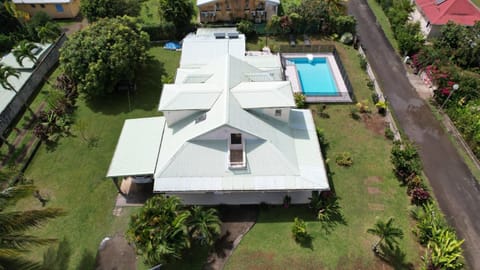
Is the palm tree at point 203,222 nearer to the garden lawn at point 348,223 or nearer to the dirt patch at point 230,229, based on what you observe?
the dirt patch at point 230,229

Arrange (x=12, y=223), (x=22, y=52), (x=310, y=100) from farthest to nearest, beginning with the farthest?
1. (x=310, y=100)
2. (x=22, y=52)
3. (x=12, y=223)

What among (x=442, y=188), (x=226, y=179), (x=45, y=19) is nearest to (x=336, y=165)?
(x=442, y=188)

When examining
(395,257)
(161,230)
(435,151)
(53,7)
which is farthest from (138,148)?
(53,7)

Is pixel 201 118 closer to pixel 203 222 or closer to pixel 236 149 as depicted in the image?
pixel 236 149

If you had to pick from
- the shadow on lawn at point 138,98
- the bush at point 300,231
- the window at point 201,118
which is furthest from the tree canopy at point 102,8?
the bush at point 300,231

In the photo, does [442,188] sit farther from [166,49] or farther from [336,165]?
[166,49]

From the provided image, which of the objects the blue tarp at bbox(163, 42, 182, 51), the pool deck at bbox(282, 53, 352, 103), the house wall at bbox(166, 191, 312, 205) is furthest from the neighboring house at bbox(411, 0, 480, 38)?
the blue tarp at bbox(163, 42, 182, 51)

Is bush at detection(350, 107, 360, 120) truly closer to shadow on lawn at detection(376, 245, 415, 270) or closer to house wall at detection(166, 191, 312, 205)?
house wall at detection(166, 191, 312, 205)
